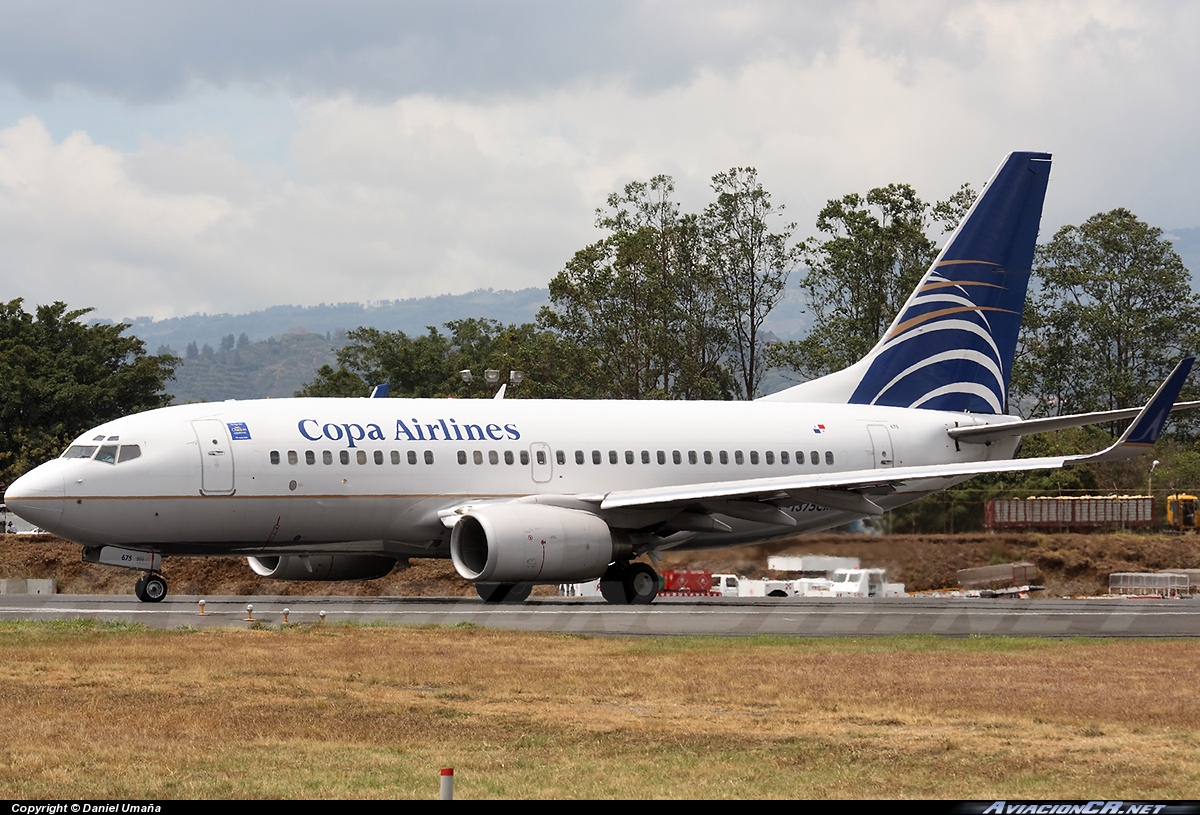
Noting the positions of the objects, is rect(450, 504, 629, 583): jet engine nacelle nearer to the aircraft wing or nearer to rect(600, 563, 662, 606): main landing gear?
the aircraft wing

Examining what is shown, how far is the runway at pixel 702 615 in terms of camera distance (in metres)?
25.6

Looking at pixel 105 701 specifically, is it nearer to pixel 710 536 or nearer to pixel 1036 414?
pixel 710 536

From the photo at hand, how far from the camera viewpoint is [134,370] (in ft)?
270

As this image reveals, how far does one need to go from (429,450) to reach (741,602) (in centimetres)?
768

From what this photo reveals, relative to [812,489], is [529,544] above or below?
below

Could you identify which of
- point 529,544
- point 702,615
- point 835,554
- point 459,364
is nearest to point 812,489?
point 835,554

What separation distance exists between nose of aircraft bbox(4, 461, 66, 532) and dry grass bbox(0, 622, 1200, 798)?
6652 mm

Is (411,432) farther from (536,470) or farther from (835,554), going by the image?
(835,554)

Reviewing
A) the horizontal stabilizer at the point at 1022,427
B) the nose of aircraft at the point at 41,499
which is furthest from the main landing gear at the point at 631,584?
the nose of aircraft at the point at 41,499

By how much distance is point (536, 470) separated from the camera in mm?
32688

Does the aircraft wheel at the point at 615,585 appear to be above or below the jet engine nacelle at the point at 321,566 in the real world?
below

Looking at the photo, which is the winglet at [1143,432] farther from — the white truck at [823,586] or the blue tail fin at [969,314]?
the blue tail fin at [969,314]

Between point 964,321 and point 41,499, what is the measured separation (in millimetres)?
21938

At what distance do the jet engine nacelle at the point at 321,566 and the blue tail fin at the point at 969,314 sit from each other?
1228 centimetres
